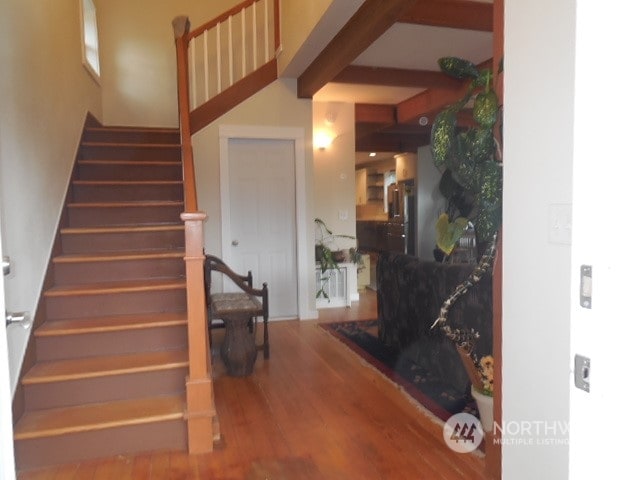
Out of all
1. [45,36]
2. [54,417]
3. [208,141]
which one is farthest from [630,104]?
[208,141]

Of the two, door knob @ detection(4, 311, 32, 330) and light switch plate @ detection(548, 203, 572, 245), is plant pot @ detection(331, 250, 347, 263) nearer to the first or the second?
light switch plate @ detection(548, 203, 572, 245)

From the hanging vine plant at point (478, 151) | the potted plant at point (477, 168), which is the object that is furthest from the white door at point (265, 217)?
the hanging vine plant at point (478, 151)

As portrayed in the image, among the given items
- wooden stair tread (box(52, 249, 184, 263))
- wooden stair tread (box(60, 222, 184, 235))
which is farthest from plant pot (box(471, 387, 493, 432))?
wooden stair tread (box(60, 222, 184, 235))

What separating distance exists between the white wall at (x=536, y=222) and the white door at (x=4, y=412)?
155 cm

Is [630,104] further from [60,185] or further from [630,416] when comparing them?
[60,185]

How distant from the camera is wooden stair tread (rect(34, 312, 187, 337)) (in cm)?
268

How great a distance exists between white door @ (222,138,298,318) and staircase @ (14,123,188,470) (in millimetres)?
920

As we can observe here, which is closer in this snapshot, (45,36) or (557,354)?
(557,354)

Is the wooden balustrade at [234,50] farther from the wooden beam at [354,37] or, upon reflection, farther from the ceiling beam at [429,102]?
the ceiling beam at [429,102]

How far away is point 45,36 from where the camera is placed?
315 cm

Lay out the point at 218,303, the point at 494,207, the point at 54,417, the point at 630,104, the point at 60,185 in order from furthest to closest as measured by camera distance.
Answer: the point at 218,303
the point at 60,185
the point at 54,417
the point at 494,207
the point at 630,104

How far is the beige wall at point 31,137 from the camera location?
240 cm

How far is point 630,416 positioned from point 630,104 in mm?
440

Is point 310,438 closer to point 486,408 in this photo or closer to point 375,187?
point 486,408
